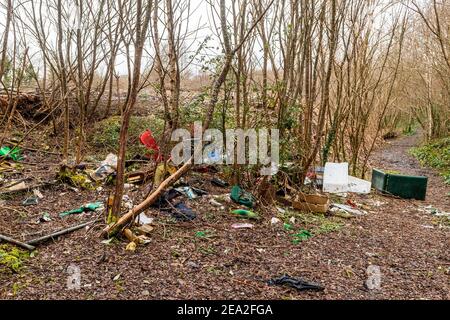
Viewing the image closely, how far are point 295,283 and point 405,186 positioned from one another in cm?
454

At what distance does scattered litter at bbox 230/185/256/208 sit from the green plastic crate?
3.22 meters

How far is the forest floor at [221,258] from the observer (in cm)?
271

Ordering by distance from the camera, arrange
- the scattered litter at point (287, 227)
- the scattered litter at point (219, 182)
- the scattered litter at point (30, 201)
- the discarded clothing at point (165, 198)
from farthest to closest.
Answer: the scattered litter at point (219, 182)
the scattered litter at point (30, 201)
the discarded clothing at point (165, 198)
the scattered litter at point (287, 227)

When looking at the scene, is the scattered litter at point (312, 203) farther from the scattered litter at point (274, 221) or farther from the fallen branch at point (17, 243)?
the fallen branch at point (17, 243)

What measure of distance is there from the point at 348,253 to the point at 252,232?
3.17ft

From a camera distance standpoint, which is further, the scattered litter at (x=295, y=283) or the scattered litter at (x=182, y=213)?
the scattered litter at (x=182, y=213)

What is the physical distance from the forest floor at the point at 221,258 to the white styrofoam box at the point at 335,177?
130cm

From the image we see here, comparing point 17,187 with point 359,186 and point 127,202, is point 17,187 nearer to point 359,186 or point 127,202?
point 127,202

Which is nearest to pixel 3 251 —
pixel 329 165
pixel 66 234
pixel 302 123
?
pixel 66 234

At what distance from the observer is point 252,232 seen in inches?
152

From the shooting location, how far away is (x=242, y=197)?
184 inches

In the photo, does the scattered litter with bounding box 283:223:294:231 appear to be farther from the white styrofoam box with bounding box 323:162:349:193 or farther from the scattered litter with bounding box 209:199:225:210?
the white styrofoam box with bounding box 323:162:349:193

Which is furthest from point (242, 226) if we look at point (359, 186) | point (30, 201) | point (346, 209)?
point (359, 186)

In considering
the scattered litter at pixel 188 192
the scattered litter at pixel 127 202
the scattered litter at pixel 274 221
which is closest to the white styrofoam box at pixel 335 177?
the scattered litter at pixel 274 221
